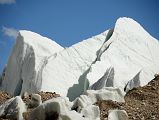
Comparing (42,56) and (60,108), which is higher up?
(42,56)

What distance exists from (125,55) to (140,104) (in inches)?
973

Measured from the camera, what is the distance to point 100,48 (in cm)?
3978


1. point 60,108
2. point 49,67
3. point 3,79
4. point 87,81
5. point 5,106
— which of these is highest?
point 3,79

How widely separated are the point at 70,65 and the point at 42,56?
3.42 metres

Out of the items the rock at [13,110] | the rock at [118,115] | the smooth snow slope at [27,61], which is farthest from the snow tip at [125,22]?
the rock at [118,115]

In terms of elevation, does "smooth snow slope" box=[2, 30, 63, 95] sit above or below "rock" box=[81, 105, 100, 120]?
above

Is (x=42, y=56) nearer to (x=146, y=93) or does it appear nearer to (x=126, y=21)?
(x=126, y=21)

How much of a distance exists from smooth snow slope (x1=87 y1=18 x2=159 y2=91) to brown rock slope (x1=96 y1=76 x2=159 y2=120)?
16.2 meters

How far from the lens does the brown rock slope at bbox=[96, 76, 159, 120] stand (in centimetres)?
1063

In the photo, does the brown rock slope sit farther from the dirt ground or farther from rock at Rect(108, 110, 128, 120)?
rock at Rect(108, 110, 128, 120)

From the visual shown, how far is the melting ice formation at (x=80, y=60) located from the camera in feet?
114

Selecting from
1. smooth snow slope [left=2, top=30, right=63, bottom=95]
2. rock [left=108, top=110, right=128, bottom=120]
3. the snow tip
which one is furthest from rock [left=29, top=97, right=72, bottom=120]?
the snow tip

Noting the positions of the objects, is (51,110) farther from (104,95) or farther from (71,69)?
(71,69)

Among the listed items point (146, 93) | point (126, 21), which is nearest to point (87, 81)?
point (126, 21)
